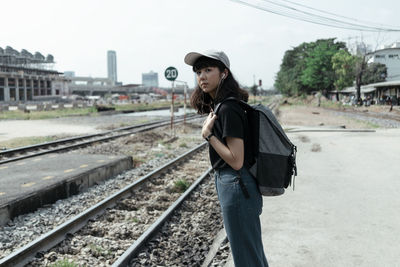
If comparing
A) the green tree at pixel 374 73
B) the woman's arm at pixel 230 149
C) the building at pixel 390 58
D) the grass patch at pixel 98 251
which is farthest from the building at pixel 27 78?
the woman's arm at pixel 230 149

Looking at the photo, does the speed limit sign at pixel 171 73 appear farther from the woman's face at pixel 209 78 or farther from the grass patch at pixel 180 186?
the woman's face at pixel 209 78

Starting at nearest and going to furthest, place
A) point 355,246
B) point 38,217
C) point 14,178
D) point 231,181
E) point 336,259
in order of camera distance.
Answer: point 231,181 < point 336,259 < point 355,246 < point 38,217 < point 14,178

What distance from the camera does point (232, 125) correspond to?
2104 millimetres

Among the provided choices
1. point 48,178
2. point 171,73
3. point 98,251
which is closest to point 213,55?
point 98,251

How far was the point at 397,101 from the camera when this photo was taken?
4325cm

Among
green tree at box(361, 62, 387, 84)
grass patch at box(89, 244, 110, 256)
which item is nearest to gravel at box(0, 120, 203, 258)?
grass patch at box(89, 244, 110, 256)

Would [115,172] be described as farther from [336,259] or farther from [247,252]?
[247,252]

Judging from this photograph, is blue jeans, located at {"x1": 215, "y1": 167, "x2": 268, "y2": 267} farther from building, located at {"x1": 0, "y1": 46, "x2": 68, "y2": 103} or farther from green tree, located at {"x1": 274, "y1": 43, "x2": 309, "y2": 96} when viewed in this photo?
green tree, located at {"x1": 274, "y1": 43, "x2": 309, "y2": 96}

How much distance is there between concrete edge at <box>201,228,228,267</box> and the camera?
13.4ft

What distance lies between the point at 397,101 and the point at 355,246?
4445 cm

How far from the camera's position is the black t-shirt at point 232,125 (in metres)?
2.10

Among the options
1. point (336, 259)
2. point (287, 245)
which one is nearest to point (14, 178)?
point (287, 245)

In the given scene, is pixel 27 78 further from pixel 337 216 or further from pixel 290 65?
pixel 337 216

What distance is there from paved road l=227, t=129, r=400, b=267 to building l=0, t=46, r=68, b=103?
256 feet
